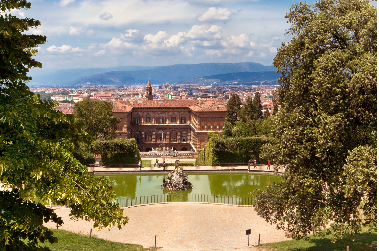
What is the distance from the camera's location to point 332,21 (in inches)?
486

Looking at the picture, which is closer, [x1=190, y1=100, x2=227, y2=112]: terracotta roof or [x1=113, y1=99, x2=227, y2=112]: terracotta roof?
[x1=190, y1=100, x2=227, y2=112]: terracotta roof

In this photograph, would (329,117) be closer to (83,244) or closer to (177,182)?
(83,244)

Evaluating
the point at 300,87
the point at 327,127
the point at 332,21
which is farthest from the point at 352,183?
the point at 332,21

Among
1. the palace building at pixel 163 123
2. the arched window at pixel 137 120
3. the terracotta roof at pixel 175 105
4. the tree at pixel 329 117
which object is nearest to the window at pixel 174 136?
the palace building at pixel 163 123

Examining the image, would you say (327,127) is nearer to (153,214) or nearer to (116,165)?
(153,214)

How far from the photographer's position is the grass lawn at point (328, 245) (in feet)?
48.0

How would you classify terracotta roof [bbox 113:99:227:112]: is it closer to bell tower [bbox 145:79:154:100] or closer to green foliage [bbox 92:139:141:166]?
green foliage [bbox 92:139:141:166]

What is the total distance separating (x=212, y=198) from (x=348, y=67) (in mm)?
19454

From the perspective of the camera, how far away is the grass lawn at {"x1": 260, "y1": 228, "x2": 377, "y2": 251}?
14.6m

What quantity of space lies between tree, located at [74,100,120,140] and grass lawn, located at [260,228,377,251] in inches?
1300

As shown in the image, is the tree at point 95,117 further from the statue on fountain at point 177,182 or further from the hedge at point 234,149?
the statue on fountain at point 177,182

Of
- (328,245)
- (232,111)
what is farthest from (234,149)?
(328,245)

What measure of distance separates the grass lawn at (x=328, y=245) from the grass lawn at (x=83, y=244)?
5.82m

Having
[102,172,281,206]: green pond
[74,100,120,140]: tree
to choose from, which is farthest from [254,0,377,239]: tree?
[74,100,120,140]: tree
